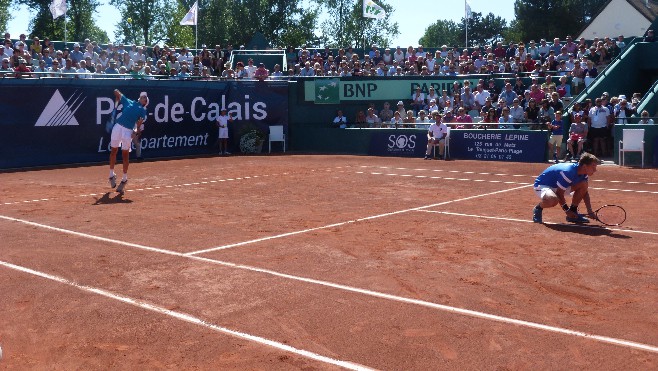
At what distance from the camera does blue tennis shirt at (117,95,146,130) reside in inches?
639

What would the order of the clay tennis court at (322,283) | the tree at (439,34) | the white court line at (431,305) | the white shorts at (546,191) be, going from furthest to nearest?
the tree at (439,34)
the white shorts at (546,191)
the white court line at (431,305)
the clay tennis court at (322,283)

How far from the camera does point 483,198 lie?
51.3 feet

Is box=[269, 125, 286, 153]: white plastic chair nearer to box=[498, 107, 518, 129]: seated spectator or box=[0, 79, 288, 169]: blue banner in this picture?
box=[0, 79, 288, 169]: blue banner

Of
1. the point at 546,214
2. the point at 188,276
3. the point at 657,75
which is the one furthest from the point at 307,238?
the point at 657,75

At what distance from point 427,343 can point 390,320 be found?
703mm

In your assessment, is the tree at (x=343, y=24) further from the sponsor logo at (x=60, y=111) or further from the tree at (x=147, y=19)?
the sponsor logo at (x=60, y=111)

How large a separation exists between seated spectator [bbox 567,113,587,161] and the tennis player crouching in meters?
12.4

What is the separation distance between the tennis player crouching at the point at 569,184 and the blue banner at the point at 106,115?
17173mm

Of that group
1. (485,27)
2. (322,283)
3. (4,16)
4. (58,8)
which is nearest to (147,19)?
(4,16)

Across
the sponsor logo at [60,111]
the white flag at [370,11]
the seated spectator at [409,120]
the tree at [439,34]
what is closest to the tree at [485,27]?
the tree at [439,34]

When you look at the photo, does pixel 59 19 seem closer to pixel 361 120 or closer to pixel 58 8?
pixel 58 8

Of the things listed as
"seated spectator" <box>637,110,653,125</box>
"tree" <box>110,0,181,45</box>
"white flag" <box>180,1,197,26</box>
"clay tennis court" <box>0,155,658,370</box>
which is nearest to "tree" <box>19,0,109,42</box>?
"tree" <box>110,0,181,45</box>

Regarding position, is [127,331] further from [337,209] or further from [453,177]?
[453,177]

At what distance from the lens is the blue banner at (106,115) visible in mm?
23062
